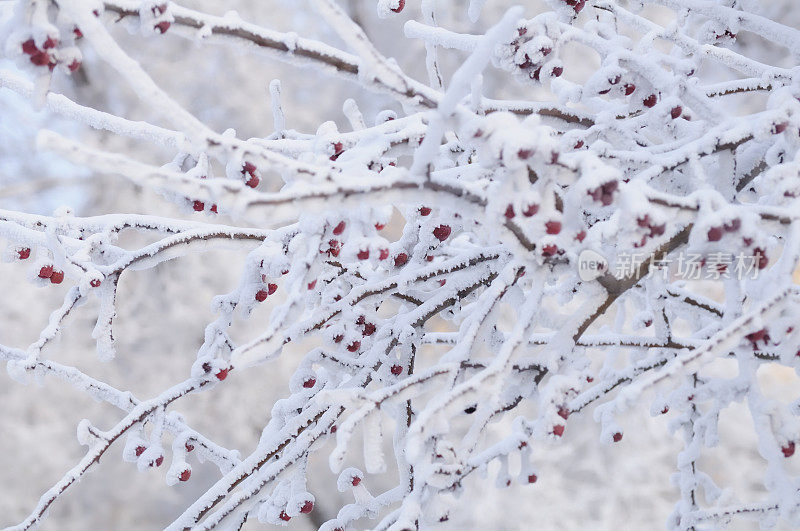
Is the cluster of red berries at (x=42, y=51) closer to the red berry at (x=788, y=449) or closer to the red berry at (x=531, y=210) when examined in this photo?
the red berry at (x=531, y=210)

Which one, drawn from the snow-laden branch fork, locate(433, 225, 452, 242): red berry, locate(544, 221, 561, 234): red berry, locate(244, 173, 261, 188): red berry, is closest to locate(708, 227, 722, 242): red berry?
the snow-laden branch fork

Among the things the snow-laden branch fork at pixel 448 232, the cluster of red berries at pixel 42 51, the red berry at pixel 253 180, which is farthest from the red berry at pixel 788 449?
the cluster of red berries at pixel 42 51

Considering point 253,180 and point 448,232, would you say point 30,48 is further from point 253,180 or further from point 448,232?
point 448,232

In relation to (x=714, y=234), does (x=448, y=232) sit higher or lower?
lower

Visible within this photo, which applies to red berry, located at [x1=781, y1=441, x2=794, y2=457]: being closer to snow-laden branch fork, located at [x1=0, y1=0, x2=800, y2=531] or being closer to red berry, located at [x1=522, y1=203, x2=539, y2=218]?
snow-laden branch fork, located at [x1=0, y1=0, x2=800, y2=531]

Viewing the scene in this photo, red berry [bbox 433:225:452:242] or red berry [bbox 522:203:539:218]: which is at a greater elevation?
red berry [bbox 522:203:539:218]

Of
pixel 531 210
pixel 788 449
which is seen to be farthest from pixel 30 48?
pixel 788 449

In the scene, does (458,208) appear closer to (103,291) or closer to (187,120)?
(187,120)
